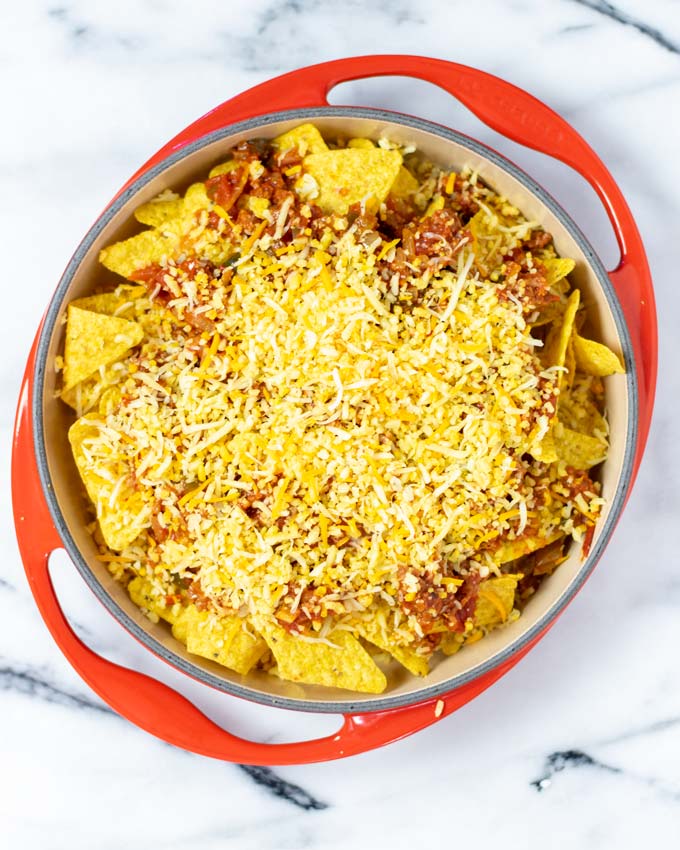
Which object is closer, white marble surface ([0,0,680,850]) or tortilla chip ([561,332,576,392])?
tortilla chip ([561,332,576,392])

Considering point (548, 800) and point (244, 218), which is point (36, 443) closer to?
point (244, 218)

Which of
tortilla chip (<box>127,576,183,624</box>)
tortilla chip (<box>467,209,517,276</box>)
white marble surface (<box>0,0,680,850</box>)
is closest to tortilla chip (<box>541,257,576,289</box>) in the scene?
tortilla chip (<box>467,209,517,276</box>)

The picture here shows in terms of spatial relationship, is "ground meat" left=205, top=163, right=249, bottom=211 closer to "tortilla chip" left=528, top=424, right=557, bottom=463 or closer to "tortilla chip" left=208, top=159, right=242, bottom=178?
"tortilla chip" left=208, top=159, right=242, bottom=178

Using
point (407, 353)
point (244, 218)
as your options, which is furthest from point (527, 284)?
point (244, 218)

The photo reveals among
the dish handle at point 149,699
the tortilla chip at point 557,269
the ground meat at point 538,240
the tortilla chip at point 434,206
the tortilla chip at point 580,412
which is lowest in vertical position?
the dish handle at point 149,699

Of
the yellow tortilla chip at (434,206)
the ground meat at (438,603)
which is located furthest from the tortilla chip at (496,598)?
the yellow tortilla chip at (434,206)

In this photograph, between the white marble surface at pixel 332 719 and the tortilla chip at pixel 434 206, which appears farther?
the white marble surface at pixel 332 719

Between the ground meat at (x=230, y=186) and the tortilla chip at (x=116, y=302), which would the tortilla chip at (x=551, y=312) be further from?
the tortilla chip at (x=116, y=302)
